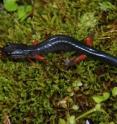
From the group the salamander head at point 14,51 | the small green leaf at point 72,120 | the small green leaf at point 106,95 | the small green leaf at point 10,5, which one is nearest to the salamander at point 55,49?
the salamander head at point 14,51

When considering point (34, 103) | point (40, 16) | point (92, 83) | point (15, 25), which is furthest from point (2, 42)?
point (92, 83)

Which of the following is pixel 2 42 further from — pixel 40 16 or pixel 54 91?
pixel 54 91

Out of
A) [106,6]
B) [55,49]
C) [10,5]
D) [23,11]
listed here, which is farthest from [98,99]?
[10,5]

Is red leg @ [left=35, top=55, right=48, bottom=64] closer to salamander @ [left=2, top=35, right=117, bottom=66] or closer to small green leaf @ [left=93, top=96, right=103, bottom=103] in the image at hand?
salamander @ [left=2, top=35, right=117, bottom=66]

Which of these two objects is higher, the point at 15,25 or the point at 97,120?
the point at 15,25

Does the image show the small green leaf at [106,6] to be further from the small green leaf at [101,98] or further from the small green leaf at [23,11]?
the small green leaf at [101,98]
